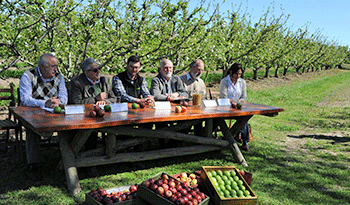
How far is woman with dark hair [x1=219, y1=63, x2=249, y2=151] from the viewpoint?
5.27 meters

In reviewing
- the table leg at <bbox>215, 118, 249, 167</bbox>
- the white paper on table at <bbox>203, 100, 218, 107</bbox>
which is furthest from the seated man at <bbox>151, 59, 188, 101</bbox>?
the table leg at <bbox>215, 118, 249, 167</bbox>

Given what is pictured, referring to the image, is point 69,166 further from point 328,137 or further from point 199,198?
point 328,137

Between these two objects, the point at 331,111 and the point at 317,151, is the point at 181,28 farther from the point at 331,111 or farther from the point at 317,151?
the point at 331,111

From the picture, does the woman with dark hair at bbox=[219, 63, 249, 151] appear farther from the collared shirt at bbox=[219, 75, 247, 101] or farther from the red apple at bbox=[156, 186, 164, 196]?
the red apple at bbox=[156, 186, 164, 196]

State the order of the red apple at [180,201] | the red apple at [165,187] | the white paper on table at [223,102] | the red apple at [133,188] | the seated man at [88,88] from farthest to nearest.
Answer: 1. the white paper on table at [223,102]
2. the seated man at [88,88]
3. the red apple at [133,188]
4. the red apple at [165,187]
5. the red apple at [180,201]

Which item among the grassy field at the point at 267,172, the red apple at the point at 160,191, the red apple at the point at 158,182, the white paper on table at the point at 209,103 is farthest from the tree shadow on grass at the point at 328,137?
the red apple at the point at 160,191

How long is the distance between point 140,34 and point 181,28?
145 centimetres

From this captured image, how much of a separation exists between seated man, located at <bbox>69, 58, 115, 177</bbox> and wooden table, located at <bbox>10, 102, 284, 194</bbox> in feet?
1.05

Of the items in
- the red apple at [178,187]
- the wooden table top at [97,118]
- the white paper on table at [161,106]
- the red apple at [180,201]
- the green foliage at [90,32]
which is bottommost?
the red apple at [180,201]

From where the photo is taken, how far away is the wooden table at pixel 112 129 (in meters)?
2.96

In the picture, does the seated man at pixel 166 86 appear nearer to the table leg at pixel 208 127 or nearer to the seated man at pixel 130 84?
the seated man at pixel 130 84

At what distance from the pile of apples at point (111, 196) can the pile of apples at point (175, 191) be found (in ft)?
0.67

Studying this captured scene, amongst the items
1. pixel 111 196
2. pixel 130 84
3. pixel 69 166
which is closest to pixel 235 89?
pixel 130 84

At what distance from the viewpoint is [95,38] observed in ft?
19.9
